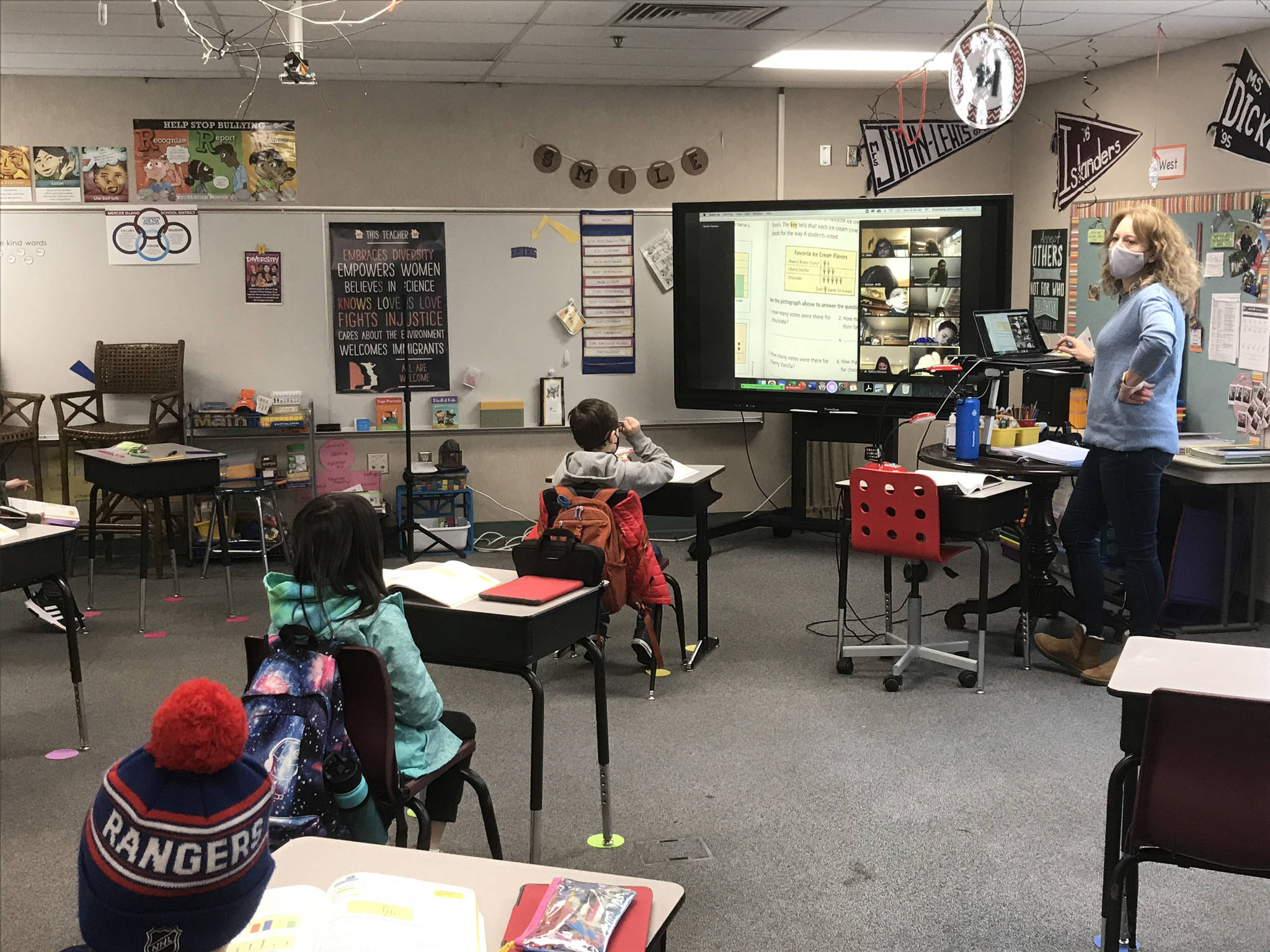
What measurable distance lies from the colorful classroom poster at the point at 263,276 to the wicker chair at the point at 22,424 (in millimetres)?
1214

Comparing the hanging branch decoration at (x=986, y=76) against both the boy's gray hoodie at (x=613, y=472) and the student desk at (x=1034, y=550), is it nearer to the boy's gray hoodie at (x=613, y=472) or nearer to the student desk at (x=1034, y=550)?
the student desk at (x=1034, y=550)

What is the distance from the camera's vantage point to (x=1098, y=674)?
416 cm

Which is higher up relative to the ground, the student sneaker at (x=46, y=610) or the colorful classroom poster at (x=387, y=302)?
the colorful classroom poster at (x=387, y=302)

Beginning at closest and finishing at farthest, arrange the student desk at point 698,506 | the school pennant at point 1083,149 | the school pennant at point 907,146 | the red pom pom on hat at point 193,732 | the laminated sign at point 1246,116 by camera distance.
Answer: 1. the red pom pom on hat at point 193,732
2. the student desk at point 698,506
3. the laminated sign at point 1246,116
4. the school pennant at point 1083,149
5. the school pennant at point 907,146

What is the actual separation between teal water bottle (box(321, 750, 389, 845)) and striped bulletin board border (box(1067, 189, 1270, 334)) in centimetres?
391

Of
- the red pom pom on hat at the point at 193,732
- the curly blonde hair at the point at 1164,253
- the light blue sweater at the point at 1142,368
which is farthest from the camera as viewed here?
the curly blonde hair at the point at 1164,253

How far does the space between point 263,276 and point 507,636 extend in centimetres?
447

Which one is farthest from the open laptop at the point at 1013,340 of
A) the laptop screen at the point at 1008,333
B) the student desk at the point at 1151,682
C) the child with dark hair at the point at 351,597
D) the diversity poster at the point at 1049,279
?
the child with dark hair at the point at 351,597

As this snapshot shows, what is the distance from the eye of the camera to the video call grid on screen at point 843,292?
19.7 feet

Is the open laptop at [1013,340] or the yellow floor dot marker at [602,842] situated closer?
the yellow floor dot marker at [602,842]

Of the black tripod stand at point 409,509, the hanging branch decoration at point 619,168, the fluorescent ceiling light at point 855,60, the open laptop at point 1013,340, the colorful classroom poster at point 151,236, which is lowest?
the black tripod stand at point 409,509

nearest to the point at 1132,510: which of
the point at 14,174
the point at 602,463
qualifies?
the point at 602,463

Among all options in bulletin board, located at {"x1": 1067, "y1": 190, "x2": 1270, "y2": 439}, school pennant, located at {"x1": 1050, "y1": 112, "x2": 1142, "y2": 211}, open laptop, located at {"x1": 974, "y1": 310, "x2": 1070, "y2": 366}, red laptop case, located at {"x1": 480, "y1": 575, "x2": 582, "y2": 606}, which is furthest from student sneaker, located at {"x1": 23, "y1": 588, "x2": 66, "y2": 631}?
school pennant, located at {"x1": 1050, "y1": 112, "x2": 1142, "y2": 211}

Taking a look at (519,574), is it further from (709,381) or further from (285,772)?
(709,381)
